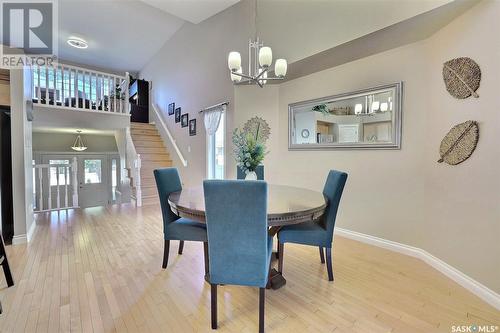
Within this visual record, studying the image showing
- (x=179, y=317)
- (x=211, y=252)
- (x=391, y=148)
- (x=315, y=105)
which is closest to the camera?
(x=211, y=252)

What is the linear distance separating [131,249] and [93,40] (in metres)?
5.87

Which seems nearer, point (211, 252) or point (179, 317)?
point (211, 252)

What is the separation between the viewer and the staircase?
5.26 metres

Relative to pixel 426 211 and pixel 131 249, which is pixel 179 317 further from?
pixel 426 211

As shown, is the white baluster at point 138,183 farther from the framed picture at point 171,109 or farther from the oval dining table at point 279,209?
the oval dining table at point 279,209

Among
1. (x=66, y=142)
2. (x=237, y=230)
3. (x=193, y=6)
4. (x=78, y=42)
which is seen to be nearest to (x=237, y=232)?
(x=237, y=230)

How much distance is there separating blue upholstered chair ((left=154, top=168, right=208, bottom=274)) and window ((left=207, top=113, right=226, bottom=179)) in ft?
7.06

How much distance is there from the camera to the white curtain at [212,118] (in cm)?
429

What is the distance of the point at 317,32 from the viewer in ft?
9.48

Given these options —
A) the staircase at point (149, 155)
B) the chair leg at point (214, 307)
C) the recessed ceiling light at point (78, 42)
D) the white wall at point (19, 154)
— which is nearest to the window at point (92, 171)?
the staircase at point (149, 155)

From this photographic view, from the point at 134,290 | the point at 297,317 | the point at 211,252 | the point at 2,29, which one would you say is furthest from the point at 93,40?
the point at 297,317

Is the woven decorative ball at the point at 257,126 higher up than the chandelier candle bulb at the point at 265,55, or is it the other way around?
the chandelier candle bulb at the point at 265,55

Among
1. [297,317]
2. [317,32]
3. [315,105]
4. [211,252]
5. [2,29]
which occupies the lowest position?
[297,317]

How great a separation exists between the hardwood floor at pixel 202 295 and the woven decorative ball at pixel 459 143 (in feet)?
3.69
